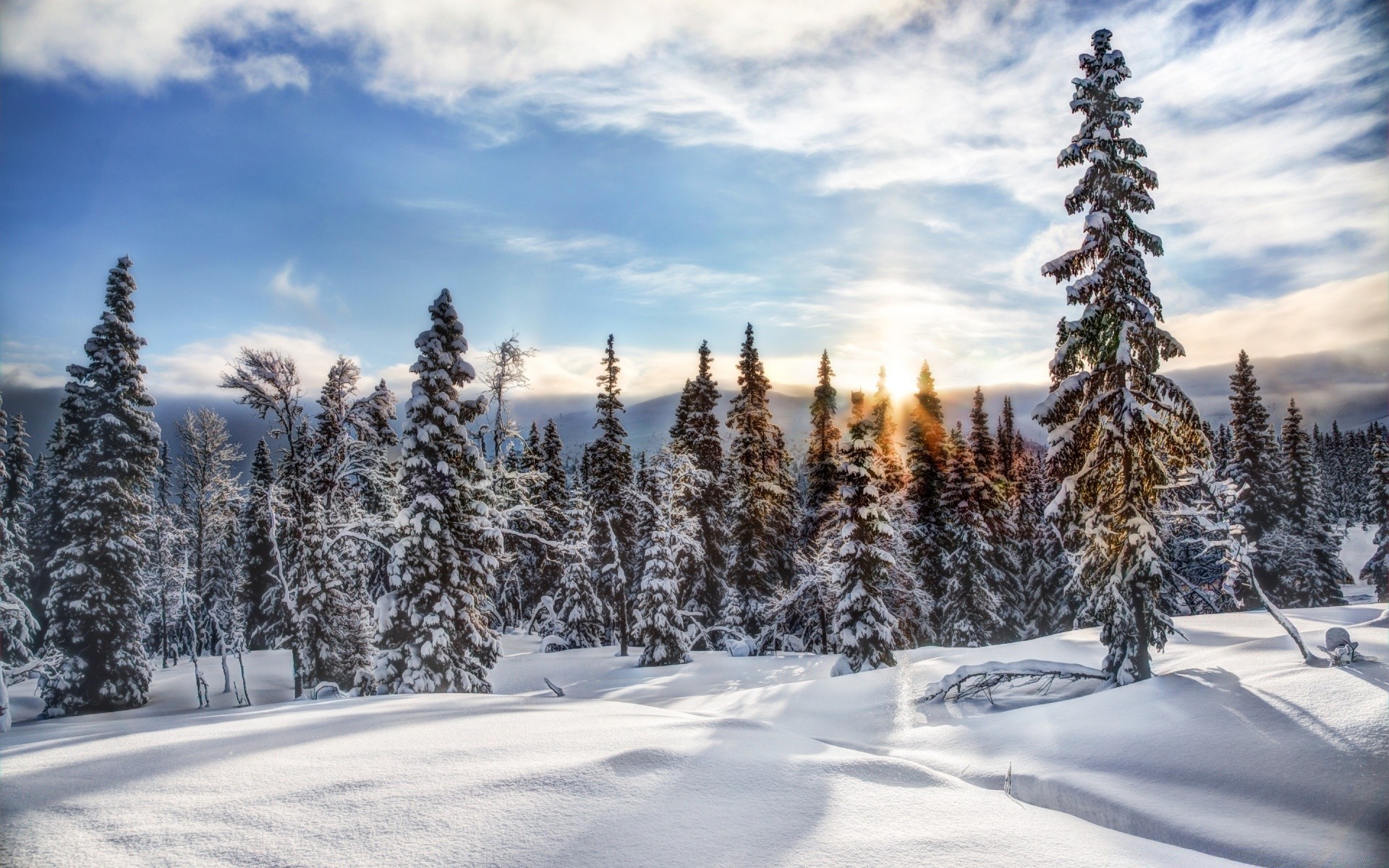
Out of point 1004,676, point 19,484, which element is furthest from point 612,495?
point 19,484

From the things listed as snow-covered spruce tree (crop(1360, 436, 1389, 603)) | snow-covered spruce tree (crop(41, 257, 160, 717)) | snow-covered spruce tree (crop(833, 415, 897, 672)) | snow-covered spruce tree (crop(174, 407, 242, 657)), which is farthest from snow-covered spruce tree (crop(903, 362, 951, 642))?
snow-covered spruce tree (crop(41, 257, 160, 717))

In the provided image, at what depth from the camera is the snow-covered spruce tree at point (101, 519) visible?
2677 centimetres

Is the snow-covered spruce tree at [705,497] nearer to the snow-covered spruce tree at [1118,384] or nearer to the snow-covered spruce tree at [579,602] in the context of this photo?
the snow-covered spruce tree at [579,602]

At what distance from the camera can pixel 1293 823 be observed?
6.79 metres

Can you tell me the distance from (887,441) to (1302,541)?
2579cm

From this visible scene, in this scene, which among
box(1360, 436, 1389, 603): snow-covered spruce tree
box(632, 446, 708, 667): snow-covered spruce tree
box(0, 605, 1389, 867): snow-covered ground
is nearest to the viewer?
box(0, 605, 1389, 867): snow-covered ground

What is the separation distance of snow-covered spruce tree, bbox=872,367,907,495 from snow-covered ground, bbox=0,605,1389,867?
58.5 feet

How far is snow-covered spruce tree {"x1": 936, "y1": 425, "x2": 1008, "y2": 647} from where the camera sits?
3556 centimetres

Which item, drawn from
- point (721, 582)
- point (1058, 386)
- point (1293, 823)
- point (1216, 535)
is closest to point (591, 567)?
point (721, 582)

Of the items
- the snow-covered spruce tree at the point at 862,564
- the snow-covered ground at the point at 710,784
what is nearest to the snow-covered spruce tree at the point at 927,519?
the snow-covered spruce tree at the point at 862,564

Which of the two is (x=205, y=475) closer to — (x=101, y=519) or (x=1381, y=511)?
(x=101, y=519)

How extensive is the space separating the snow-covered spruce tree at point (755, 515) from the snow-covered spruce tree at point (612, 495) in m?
6.73

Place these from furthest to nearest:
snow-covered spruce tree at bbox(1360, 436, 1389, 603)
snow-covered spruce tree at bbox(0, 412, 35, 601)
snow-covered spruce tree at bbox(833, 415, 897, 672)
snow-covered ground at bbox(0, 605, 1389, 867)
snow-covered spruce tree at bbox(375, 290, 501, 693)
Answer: snow-covered spruce tree at bbox(1360, 436, 1389, 603)
snow-covered spruce tree at bbox(0, 412, 35, 601)
snow-covered spruce tree at bbox(833, 415, 897, 672)
snow-covered spruce tree at bbox(375, 290, 501, 693)
snow-covered ground at bbox(0, 605, 1389, 867)

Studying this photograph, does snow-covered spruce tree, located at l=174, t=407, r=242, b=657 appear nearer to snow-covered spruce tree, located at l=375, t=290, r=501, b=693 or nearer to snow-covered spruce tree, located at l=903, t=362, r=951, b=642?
snow-covered spruce tree, located at l=375, t=290, r=501, b=693
